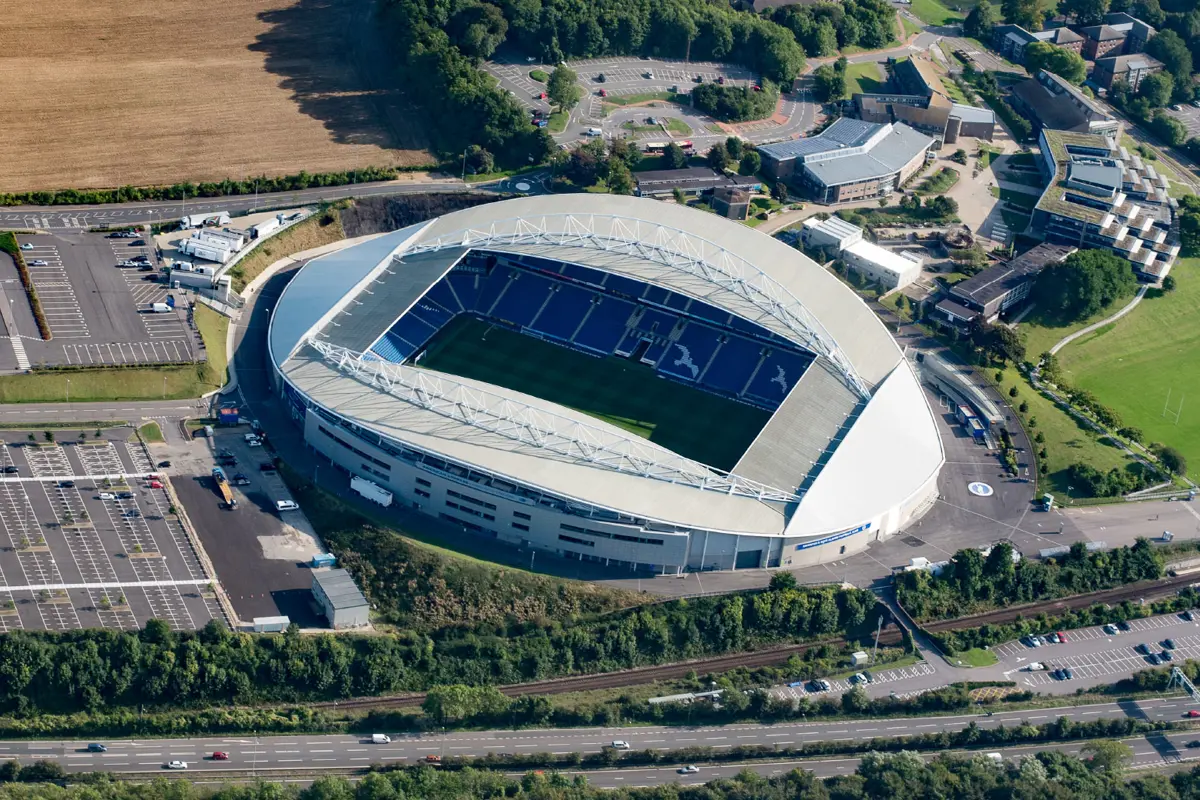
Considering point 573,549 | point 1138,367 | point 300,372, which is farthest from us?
point 1138,367

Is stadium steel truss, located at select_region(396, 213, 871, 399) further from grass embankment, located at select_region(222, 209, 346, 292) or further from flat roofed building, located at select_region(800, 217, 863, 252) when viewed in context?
flat roofed building, located at select_region(800, 217, 863, 252)

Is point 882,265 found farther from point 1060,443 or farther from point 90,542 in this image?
point 90,542

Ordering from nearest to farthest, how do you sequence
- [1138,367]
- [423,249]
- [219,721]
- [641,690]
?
1. [219,721]
2. [641,690]
3. [423,249]
4. [1138,367]

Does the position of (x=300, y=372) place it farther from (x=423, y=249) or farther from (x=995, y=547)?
(x=995, y=547)

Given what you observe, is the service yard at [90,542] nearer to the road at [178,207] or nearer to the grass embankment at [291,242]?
the grass embankment at [291,242]

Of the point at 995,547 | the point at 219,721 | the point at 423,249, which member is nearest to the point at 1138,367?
the point at 995,547

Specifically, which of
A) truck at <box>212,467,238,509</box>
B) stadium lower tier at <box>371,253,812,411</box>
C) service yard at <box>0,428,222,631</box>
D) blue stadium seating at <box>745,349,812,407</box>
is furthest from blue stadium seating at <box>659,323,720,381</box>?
service yard at <box>0,428,222,631</box>
